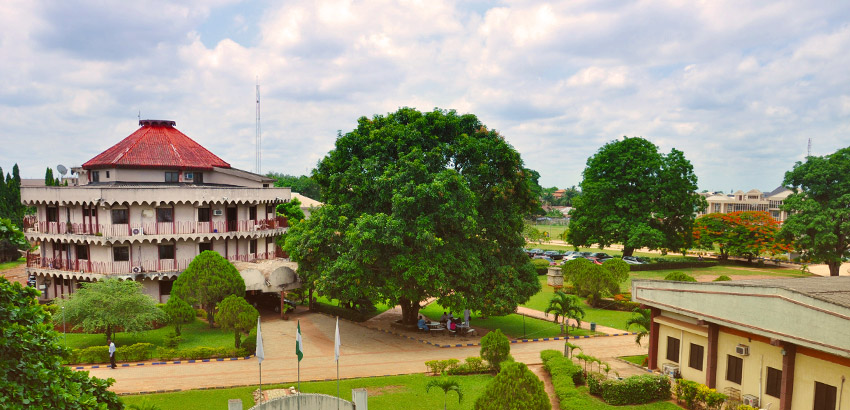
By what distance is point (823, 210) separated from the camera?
170 ft

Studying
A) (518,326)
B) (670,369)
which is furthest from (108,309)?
(670,369)

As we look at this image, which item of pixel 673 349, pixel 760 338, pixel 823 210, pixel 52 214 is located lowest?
pixel 673 349

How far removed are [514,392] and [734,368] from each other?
435 inches

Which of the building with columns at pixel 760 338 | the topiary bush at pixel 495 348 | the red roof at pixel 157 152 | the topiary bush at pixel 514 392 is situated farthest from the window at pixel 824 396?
the red roof at pixel 157 152

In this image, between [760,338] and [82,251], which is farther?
[82,251]

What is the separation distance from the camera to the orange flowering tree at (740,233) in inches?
2339

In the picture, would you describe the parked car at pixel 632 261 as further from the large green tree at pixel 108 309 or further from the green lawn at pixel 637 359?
the large green tree at pixel 108 309

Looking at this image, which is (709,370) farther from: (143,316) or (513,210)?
(143,316)

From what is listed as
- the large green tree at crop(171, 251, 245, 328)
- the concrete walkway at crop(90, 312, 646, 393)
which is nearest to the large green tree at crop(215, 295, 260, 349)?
the concrete walkway at crop(90, 312, 646, 393)

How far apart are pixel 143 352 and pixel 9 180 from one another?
205 ft

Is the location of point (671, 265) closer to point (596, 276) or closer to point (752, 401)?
point (596, 276)

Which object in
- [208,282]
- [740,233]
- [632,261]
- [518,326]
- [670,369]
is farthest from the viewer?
[740,233]

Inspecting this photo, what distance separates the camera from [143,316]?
1079 inches

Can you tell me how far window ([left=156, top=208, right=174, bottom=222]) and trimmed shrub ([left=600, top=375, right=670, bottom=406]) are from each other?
3087 centimetres
